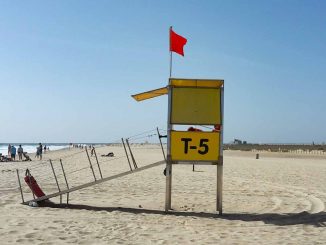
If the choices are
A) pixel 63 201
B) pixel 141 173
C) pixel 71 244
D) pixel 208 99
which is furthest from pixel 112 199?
pixel 141 173

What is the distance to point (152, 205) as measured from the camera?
1254 centimetres

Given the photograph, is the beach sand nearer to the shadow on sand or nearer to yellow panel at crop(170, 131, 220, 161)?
the shadow on sand

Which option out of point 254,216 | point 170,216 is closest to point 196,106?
point 170,216

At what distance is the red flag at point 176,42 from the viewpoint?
12.2 meters

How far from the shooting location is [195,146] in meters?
11.6

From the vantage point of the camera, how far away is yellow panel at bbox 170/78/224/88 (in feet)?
37.9

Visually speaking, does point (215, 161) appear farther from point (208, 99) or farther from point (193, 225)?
point (193, 225)

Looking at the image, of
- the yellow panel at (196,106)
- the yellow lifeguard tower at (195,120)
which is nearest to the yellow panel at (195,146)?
the yellow lifeguard tower at (195,120)

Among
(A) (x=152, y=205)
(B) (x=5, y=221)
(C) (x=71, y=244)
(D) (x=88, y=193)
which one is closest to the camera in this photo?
(C) (x=71, y=244)

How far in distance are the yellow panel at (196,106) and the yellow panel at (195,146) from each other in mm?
345

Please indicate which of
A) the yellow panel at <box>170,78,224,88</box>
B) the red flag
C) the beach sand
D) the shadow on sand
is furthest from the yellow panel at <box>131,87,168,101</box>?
the shadow on sand

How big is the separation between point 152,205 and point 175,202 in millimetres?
843

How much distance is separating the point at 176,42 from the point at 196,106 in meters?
1.93

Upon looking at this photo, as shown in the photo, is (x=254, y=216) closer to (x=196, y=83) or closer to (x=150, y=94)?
(x=196, y=83)
